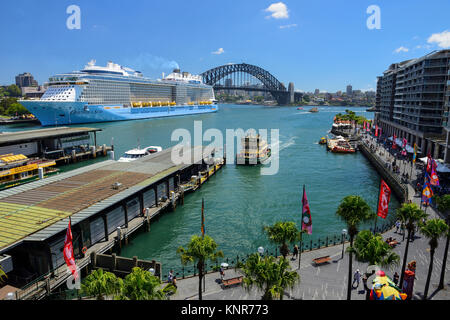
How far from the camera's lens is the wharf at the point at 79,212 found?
61.8ft

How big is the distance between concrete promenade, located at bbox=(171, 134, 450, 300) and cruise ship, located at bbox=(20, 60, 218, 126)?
10239 centimetres

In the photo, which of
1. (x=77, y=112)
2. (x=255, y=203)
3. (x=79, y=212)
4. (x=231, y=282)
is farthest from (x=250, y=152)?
(x=77, y=112)

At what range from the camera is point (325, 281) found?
61.0ft

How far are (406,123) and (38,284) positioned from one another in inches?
2964

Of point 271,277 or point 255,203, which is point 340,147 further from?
point 271,277

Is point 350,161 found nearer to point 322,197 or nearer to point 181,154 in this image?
point 322,197

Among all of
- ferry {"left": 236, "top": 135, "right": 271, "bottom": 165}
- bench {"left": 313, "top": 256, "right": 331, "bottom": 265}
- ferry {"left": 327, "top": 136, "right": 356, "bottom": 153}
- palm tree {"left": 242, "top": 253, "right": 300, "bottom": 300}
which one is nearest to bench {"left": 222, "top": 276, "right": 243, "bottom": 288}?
palm tree {"left": 242, "top": 253, "right": 300, "bottom": 300}

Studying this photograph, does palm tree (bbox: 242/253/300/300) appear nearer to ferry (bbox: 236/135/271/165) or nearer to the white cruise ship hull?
ferry (bbox: 236/135/271/165)

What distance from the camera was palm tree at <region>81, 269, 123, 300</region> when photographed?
1122cm

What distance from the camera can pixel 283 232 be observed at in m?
17.1

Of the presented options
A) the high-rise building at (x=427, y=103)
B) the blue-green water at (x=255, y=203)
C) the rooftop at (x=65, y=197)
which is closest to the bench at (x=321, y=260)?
the blue-green water at (x=255, y=203)

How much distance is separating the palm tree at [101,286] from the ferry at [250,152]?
4435 centimetres

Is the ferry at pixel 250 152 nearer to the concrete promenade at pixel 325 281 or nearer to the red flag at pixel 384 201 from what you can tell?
the concrete promenade at pixel 325 281
